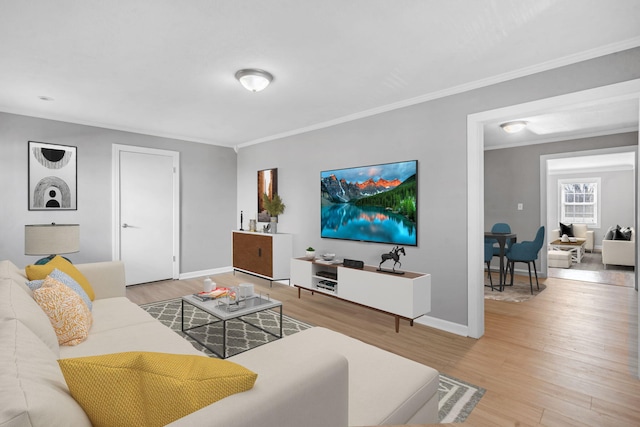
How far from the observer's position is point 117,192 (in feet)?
16.0

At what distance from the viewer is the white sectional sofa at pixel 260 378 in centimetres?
81

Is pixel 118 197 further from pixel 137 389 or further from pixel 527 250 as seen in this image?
pixel 527 250

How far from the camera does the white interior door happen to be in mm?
4973

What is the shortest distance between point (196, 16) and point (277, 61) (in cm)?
78

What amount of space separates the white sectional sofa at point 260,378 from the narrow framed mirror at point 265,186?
3.26 meters

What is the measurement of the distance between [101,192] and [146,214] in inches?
26.8

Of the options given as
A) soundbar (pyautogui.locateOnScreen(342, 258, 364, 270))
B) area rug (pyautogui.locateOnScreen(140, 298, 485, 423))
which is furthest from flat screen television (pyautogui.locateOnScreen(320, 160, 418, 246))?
area rug (pyautogui.locateOnScreen(140, 298, 485, 423))

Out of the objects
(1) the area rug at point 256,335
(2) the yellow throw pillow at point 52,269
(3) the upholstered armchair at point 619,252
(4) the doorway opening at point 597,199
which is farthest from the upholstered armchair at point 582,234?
(2) the yellow throw pillow at point 52,269

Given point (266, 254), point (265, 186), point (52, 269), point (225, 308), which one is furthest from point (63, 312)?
point (265, 186)

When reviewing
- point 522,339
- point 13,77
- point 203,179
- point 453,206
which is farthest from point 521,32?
point 203,179

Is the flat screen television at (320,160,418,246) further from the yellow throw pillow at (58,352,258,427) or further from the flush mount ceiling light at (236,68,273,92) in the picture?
the yellow throw pillow at (58,352,258,427)

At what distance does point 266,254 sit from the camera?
5086 millimetres

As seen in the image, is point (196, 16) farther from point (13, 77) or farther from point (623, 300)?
point (623, 300)

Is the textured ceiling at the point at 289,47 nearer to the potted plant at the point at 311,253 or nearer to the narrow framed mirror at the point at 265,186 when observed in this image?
the narrow framed mirror at the point at 265,186
